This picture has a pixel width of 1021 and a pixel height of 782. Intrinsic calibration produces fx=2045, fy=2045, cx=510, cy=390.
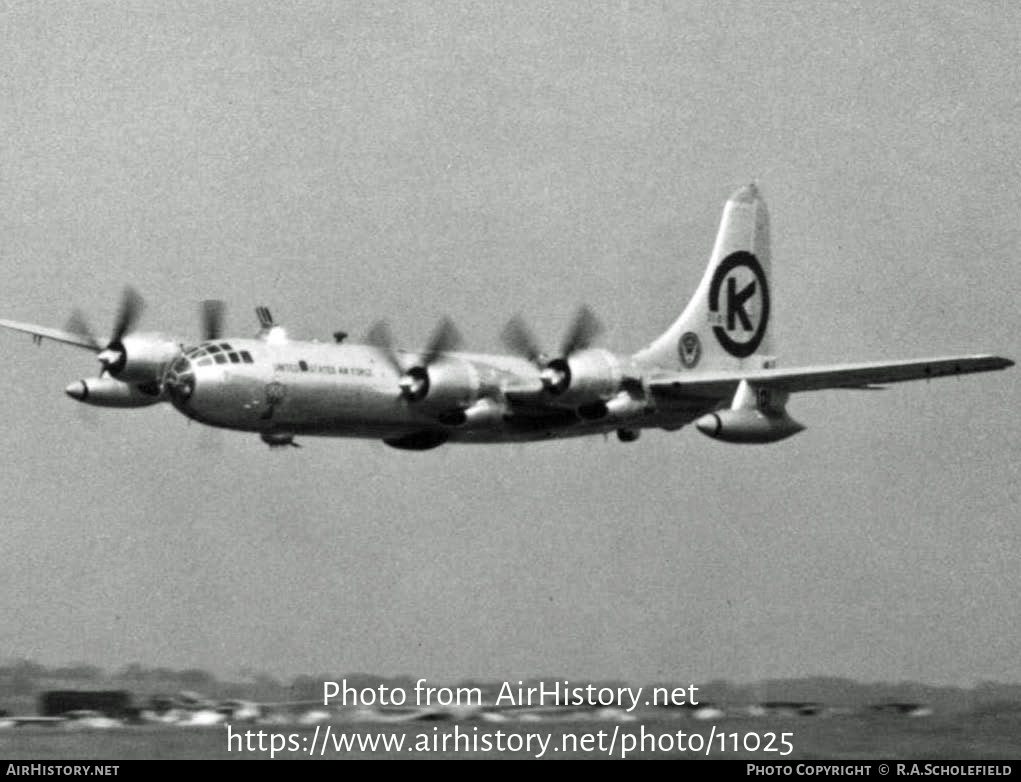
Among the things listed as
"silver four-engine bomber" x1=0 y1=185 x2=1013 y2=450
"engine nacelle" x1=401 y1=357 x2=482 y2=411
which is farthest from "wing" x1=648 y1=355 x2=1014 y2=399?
"engine nacelle" x1=401 y1=357 x2=482 y2=411

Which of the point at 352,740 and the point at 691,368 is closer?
the point at 352,740

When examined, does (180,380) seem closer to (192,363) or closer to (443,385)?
(192,363)

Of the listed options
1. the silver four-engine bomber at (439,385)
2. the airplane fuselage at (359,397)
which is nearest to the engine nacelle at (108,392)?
the silver four-engine bomber at (439,385)

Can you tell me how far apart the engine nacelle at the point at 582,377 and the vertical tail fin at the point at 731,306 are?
4.42 metres

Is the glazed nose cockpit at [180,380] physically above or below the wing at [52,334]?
below

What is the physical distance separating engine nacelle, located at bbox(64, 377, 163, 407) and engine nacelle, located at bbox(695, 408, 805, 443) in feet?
51.6

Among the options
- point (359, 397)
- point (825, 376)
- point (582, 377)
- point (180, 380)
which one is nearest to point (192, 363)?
point (180, 380)

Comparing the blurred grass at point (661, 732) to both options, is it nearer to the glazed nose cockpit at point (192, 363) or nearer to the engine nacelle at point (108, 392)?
the glazed nose cockpit at point (192, 363)

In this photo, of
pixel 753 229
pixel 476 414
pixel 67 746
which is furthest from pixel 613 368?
pixel 67 746

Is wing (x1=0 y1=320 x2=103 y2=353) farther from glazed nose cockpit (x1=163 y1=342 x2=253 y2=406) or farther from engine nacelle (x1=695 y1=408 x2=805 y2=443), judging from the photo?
engine nacelle (x1=695 y1=408 x2=805 y2=443)

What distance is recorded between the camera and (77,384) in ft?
192

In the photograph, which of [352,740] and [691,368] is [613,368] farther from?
[352,740]

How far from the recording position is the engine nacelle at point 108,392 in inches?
2303
